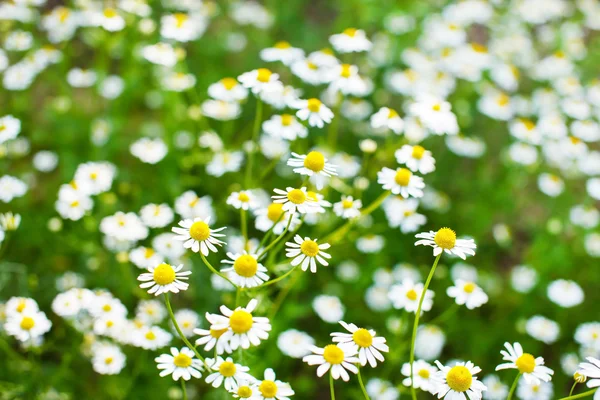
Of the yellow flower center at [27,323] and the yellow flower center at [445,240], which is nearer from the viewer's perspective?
the yellow flower center at [445,240]

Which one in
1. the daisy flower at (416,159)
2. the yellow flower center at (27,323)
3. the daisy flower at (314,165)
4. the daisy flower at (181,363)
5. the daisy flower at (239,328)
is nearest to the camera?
the daisy flower at (239,328)

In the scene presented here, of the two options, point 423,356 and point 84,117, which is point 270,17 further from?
point 423,356

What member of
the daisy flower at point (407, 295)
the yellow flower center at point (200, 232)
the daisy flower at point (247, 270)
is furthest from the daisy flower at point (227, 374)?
the daisy flower at point (407, 295)

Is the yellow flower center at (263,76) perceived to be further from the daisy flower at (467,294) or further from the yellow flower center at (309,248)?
the daisy flower at (467,294)

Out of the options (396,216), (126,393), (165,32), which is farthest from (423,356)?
(165,32)

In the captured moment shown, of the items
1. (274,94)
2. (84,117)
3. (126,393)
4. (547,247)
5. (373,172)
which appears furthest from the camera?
(84,117)

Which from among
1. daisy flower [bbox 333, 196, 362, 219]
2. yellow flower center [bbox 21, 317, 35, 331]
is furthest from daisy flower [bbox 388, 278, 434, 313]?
yellow flower center [bbox 21, 317, 35, 331]

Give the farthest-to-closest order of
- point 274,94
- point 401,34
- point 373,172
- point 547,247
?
1. point 401,34
2. point 547,247
3. point 373,172
4. point 274,94
